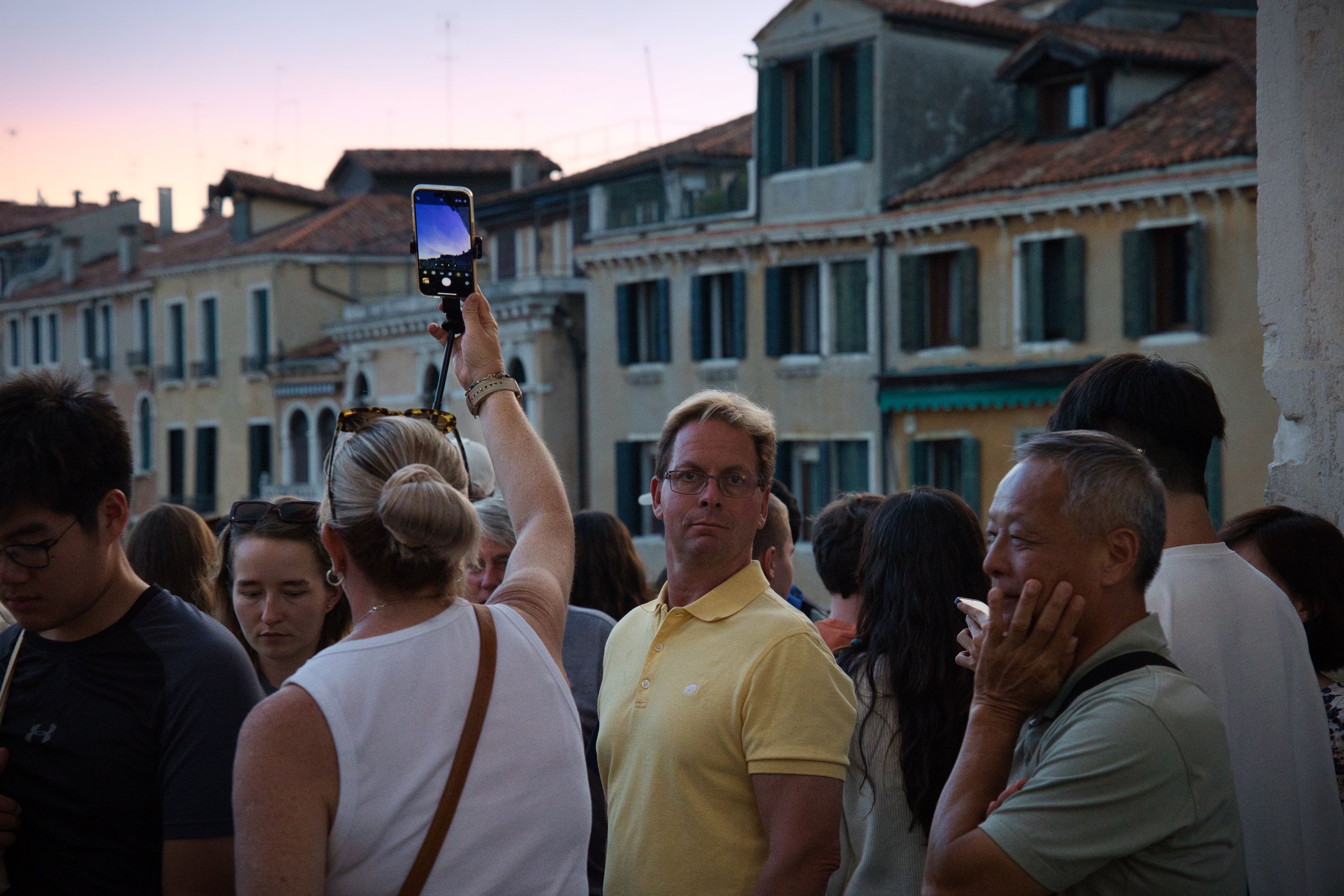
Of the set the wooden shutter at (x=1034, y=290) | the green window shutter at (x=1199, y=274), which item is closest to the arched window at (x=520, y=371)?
the wooden shutter at (x=1034, y=290)

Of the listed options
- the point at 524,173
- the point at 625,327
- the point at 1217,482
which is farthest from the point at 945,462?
the point at 524,173

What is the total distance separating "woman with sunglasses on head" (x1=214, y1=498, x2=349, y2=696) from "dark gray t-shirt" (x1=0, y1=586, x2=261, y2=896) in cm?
112

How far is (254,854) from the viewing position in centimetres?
208

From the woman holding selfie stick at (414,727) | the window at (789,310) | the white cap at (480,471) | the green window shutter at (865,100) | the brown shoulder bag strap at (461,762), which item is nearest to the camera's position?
the woman holding selfie stick at (414,727)

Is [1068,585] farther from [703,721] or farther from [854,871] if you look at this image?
[854,871]

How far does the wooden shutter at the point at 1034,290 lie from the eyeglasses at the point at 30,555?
1792 cm

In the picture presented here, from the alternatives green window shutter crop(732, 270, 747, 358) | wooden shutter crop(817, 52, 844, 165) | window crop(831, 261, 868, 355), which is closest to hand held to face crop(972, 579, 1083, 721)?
window crop(831, 261, 868, 355)

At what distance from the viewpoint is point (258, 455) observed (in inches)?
1364

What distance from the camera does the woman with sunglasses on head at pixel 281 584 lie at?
3652 mm

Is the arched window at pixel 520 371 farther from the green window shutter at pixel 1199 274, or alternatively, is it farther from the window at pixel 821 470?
the green window shutter at pixel 1199 274

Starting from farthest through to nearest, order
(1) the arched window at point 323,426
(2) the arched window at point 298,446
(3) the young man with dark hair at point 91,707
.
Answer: (2) the arched window at point 298,446 < (1) the arched window at point 323,426 < (3) the young man with dark hair at point 91,707

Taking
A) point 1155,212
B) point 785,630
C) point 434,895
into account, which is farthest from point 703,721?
point 1155,212

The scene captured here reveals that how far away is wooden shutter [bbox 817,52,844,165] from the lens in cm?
2205

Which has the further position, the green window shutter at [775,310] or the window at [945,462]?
the green window shutter at [775,310]
